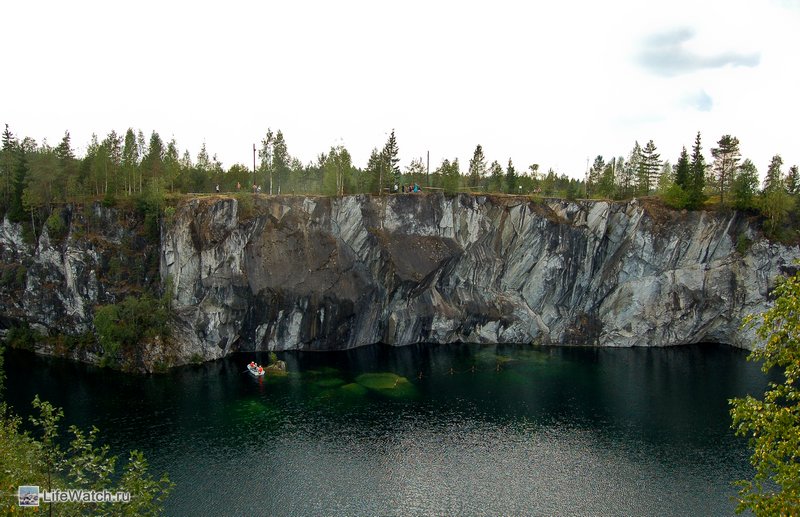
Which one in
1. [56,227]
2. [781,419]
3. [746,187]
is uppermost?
[746,187]

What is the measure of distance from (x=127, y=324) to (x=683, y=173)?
7636 cm

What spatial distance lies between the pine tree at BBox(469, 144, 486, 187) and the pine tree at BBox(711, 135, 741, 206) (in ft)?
115

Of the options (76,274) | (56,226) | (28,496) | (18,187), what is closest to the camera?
(28,496)

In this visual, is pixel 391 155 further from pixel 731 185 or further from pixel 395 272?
pixel 731 185

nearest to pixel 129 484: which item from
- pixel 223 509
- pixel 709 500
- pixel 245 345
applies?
pixel 223 509

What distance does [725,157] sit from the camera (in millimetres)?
75750

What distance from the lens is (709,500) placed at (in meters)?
35.6

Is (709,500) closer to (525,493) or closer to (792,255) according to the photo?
(525,493)

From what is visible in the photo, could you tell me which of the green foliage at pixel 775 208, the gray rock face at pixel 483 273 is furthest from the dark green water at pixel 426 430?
the green foliage at pixel 775 208

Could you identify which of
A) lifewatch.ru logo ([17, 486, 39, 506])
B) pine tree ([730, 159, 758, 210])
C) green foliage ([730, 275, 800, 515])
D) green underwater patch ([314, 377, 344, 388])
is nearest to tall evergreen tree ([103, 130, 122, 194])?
green underwater patch ([314, 377, 344, 388])

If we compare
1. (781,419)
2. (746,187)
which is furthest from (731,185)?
(781,419)

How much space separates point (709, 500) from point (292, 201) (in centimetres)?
5548

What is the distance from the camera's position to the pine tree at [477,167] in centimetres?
9256

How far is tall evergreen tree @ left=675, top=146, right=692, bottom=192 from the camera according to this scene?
249ft
